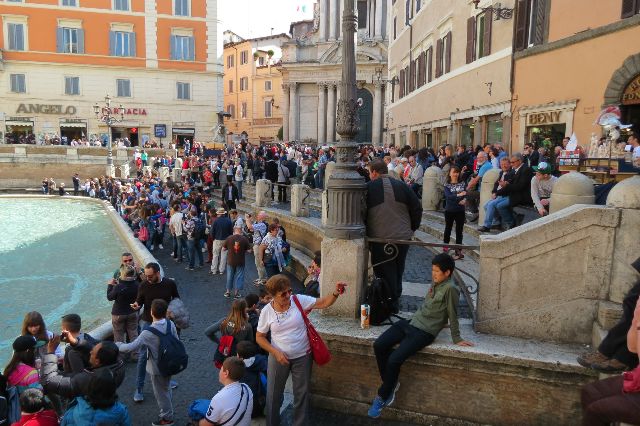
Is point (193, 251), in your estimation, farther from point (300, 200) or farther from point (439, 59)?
point (439, 59)

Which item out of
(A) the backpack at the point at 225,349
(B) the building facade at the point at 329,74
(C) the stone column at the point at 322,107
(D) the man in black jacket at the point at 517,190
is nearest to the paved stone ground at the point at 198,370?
(A) the backpack at the point at 225,349

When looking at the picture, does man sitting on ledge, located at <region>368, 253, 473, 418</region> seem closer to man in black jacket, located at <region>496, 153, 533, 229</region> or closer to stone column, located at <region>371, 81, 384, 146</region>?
man in black jacket, located at <region>496, 153, 533, 229</region>

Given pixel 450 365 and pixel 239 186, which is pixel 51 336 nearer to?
pixel 450 365

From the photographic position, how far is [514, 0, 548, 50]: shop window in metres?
13.5

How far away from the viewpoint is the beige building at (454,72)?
612 inches

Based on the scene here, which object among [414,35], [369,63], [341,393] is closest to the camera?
[341,393]

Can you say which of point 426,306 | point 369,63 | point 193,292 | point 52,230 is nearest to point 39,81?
point 52,230

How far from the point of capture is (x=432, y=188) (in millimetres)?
12320

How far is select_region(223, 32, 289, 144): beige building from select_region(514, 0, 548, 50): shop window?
1856 inches

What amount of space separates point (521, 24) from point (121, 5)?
38233 millimetres

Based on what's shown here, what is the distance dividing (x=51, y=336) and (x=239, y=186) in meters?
15.8

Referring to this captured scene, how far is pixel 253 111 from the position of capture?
6431cm

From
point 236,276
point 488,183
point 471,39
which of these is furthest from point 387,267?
point 471,39

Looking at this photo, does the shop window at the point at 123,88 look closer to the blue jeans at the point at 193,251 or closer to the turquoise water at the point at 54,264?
the turquoise water at the point at 54,264
